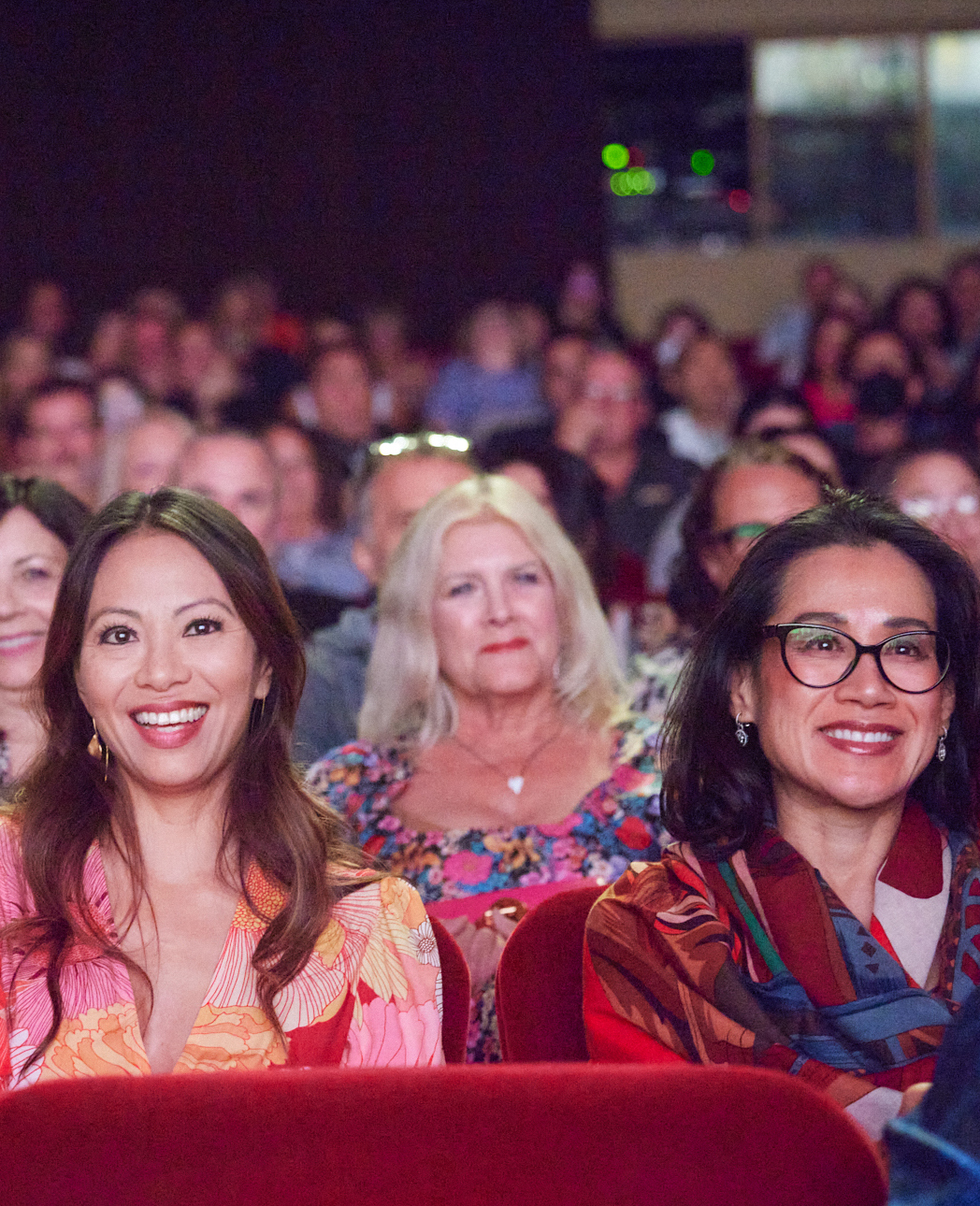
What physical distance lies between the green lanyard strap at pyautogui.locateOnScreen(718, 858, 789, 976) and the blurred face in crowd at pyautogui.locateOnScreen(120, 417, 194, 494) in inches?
115

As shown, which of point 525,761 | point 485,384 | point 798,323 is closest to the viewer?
point 525,761

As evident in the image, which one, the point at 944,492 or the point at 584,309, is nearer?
the point at 944,492

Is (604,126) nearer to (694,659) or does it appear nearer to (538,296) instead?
(538,296)

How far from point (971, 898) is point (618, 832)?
2.65 feet

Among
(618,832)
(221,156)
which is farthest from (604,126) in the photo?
(618,832)

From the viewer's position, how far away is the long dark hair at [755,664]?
6.21 ft

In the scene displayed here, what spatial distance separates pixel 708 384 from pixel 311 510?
8.04 ft

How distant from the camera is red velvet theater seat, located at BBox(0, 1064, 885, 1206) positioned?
121 cm

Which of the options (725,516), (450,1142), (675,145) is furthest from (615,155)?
(450,1142)

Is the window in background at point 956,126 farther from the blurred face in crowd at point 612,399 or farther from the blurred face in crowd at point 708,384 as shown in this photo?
the blurred face in crowd at point 612,399

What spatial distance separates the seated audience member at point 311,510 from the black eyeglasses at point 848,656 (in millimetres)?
2830

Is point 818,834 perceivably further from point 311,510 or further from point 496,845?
point 311,510

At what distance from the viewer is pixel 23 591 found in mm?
2814

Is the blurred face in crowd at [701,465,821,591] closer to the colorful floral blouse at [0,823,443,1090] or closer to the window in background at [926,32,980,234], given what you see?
the colorful floral blouse at [0,823,443,1090]
